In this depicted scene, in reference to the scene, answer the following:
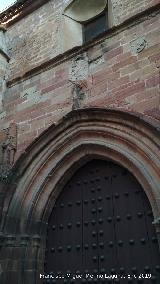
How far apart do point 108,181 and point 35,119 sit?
1.39 metres

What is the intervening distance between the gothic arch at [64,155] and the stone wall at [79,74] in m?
0.19

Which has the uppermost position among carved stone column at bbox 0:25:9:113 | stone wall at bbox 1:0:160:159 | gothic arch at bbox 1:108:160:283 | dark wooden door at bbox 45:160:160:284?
carved stone column at bbox 0:25:9:113

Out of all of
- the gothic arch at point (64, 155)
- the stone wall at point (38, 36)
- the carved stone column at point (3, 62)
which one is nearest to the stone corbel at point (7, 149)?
the gothic arch at point (64, 155)

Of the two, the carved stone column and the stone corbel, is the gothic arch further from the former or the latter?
the carved stone column

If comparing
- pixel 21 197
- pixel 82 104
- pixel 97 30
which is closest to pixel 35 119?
pixel 82 104

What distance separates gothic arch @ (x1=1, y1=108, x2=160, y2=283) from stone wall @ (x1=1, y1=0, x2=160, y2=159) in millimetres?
189

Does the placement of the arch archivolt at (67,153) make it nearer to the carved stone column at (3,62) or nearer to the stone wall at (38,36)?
the carved stone column at (3,62)

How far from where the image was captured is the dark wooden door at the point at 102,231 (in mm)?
3199

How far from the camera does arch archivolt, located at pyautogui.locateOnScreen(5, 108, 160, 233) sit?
11.5 ft

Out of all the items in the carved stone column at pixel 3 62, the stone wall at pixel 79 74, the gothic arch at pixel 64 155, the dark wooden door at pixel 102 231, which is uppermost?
the carved stone column at pixel 3 62

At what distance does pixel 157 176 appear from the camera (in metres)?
3.18

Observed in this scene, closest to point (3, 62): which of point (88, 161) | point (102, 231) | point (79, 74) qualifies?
point (79, 74)

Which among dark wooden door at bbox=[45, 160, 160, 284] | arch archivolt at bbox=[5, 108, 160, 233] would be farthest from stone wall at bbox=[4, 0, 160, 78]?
dark wooden door at bbox=[45, 160, 160, 284]

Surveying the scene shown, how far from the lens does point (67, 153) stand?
13.1 ft
